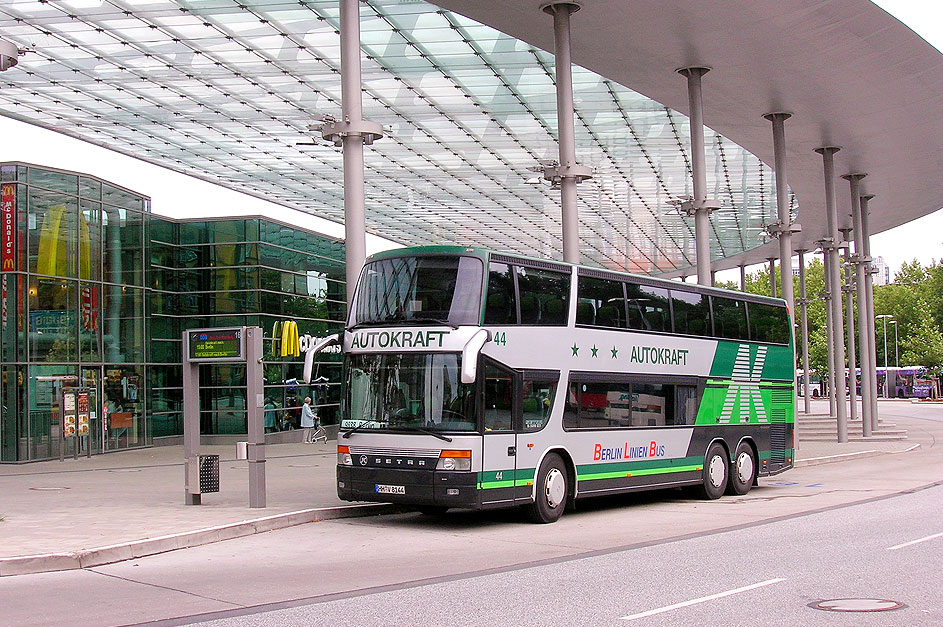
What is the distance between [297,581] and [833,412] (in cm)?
4556

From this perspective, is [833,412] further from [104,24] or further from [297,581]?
[297,581]

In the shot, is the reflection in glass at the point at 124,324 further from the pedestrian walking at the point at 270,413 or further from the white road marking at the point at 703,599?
the white road marking at the point at 703,599

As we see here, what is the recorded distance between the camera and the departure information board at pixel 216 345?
51.6 ft

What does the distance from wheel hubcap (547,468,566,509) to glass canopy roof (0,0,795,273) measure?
8.34 meters

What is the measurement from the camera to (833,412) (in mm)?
51219

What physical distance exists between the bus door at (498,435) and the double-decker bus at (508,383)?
0.02 meters

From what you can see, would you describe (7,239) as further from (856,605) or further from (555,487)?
(856,605)

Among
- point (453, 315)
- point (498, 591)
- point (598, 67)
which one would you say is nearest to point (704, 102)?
point (598, 67)

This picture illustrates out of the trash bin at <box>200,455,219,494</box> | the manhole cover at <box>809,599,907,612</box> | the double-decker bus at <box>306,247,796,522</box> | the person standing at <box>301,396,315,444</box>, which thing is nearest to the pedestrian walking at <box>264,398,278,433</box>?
the person standing at <box>301,396,315,444</box>

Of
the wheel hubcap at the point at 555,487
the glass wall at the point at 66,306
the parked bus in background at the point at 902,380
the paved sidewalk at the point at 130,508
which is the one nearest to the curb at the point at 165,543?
the paved sidewalk at the point at 130,508

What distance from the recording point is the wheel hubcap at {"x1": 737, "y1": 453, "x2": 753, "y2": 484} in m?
20.9

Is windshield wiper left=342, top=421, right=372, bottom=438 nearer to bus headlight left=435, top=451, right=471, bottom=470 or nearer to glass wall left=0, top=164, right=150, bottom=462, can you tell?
bus headlight left=435, top=451, right=471, bottom=470

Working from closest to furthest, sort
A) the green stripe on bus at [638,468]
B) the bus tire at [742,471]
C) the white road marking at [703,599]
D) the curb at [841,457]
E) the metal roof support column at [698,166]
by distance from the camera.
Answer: the white road marking at [703,599], the green stripe on bus at [638,468], the bus tire at [742,471], the metal roof support column at [698,166], the curb at [841,457]

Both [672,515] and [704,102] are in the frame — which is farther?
[704,102]
